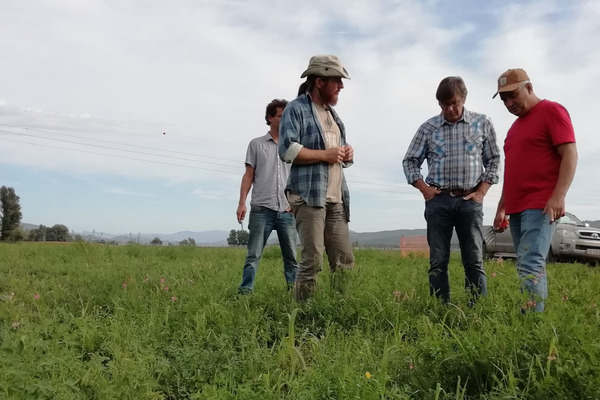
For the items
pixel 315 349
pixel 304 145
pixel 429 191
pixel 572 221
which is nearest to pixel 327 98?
pixel 304 145

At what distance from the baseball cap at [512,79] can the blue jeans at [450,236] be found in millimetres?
892

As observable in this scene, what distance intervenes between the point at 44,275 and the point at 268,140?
514 centimetres

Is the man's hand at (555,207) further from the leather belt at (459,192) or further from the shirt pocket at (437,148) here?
the shirt pocket at (437,148)

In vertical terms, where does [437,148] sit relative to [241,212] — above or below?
above

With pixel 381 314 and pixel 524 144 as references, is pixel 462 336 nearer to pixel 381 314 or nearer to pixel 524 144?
pixel 381 314

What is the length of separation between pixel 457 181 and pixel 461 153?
0.76ft

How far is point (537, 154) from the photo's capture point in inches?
146

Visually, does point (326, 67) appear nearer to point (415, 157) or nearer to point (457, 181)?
point (415, 157)

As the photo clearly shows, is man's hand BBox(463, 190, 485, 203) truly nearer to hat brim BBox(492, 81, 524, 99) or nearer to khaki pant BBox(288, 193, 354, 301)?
hat brim BBox(492, 81, 524, 99)

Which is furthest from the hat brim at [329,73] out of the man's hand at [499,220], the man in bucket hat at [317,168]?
the man's hand at [499,220]

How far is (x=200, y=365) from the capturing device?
3102mm

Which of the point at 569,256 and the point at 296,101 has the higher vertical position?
the point at 296,101

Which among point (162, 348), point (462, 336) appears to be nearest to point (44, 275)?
point (162, 348)

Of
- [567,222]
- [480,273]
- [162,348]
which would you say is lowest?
[162,348]
